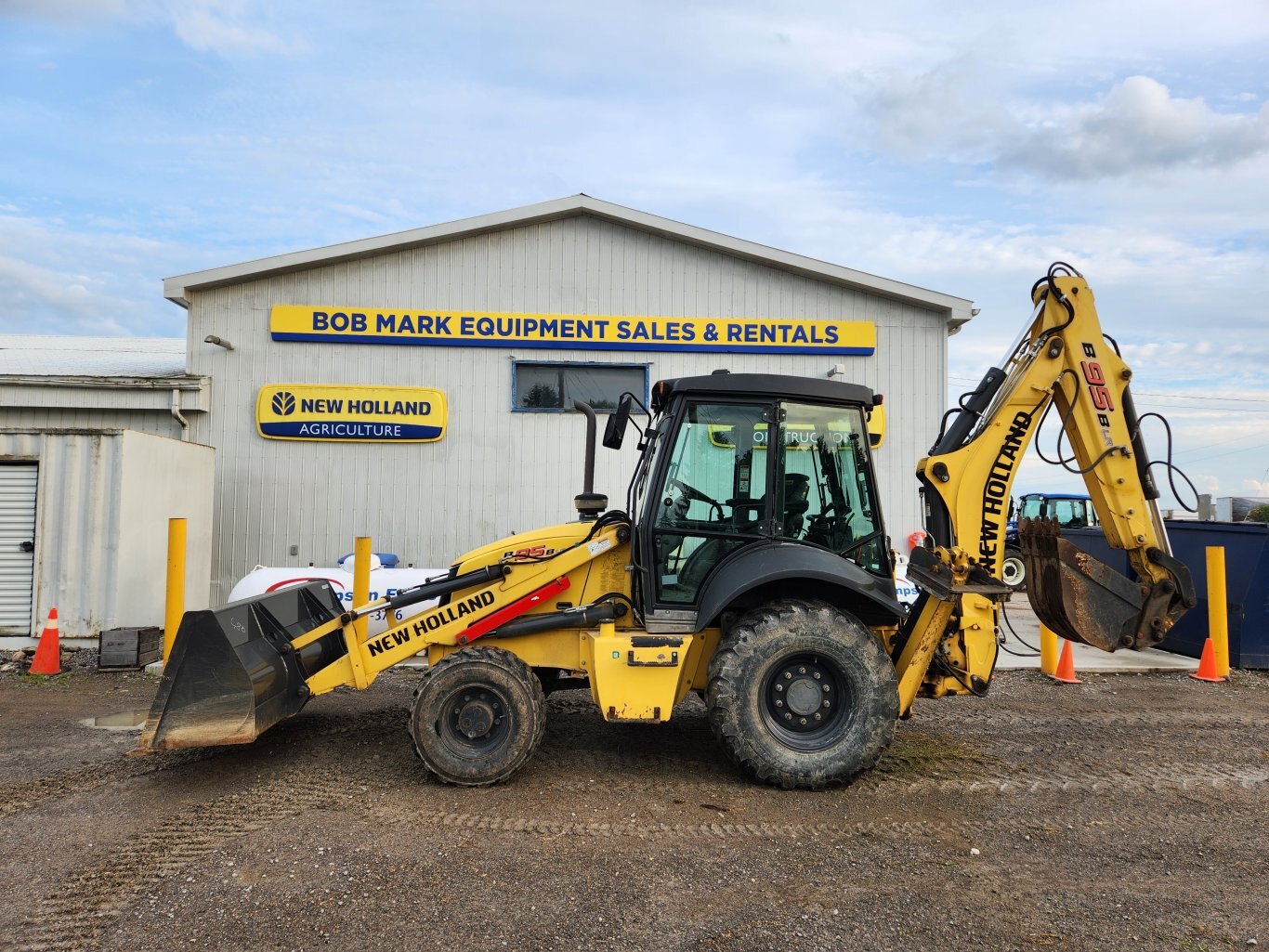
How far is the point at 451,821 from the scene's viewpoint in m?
4.78

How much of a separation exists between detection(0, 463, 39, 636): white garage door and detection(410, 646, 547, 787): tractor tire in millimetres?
6923

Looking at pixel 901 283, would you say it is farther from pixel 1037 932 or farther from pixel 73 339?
pixel 73 339

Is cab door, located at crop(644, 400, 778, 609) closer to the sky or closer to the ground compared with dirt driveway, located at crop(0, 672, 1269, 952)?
closer to the sky

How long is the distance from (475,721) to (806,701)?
6.60ft

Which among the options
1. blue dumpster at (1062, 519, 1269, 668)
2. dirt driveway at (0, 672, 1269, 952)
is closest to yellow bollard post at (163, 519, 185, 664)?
dirt driveway at (0, 672, 1269, 952)

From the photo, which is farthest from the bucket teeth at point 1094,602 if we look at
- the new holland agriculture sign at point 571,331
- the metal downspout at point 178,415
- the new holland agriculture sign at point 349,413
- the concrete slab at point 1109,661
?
the metal downspout at point 178,415

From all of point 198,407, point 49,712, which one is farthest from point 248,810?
point 198,407

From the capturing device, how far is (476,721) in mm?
5371

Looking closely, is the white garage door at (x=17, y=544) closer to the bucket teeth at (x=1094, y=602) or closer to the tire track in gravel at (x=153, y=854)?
the tire track in gravel at (x=153, y=854)

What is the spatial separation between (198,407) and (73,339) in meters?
9.33

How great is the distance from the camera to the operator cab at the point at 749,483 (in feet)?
18.3

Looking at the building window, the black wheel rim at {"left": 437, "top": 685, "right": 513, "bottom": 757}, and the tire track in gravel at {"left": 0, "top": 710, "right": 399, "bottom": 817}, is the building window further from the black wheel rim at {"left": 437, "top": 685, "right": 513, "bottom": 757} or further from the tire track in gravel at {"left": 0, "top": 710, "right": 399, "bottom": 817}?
the black wheel rim at {"left": 437, "top": 685, "right": 513, "bottom": 757}

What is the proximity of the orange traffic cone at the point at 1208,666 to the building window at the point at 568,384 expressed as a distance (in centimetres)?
721

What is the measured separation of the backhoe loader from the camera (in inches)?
207
